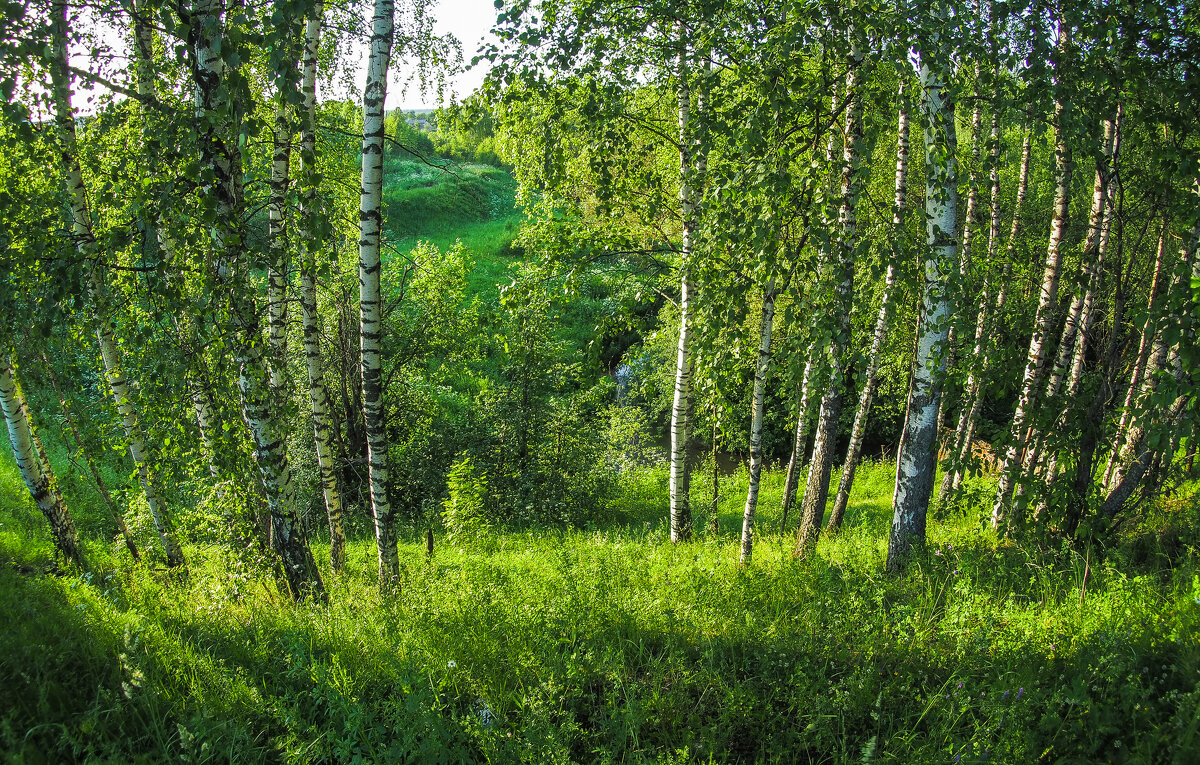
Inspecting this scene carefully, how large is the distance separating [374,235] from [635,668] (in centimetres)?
340

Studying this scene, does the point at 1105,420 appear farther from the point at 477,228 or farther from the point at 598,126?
the point at 477,228

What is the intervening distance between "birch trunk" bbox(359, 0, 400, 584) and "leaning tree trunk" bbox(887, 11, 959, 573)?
359cm

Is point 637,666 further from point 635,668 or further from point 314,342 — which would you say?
point 314,342

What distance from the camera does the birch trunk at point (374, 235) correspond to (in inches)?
170

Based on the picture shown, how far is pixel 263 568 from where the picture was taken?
4.77m

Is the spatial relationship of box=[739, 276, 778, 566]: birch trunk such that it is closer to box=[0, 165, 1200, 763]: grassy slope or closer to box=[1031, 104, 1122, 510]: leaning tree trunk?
box=[0, 165, 1200, 763]: grassy slope

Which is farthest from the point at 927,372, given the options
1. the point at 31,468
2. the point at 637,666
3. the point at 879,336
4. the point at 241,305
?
the point at 31,468

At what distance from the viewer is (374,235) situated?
14.7 feet

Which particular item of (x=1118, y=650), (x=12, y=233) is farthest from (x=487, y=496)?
(x=1118, y=650)

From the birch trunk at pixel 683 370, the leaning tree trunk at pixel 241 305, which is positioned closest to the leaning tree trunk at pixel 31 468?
the leaning tree trunk at pixel 241 305

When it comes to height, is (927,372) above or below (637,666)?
above

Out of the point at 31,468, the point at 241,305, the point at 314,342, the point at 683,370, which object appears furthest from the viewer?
the point at 683,370

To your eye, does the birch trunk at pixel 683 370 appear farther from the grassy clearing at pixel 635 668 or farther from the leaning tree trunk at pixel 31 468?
the leaning tree trunk at pixel 31 468

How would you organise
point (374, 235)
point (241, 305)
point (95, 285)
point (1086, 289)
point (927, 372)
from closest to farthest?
1. point (241, 305)
2. point (95, 285)
3. point (1086, 289)
4. point (374, 235)
5. point (927, 372)
